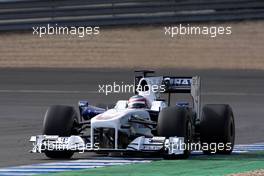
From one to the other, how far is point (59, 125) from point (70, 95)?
539 inches

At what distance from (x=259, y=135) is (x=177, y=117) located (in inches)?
207

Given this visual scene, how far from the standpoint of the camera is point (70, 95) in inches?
1142

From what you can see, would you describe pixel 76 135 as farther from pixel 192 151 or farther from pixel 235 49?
pixel 235 49

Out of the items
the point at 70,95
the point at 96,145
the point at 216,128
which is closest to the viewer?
the point at 96,145

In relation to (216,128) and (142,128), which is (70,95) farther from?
(142,128)

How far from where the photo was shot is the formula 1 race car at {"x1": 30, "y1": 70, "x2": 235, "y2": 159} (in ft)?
48.8

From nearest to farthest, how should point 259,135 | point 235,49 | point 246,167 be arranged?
1. point 246,167
2. point 259,135
3. point 235,49

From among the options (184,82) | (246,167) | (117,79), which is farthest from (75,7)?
(246,167)

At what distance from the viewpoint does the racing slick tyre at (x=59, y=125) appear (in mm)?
15305

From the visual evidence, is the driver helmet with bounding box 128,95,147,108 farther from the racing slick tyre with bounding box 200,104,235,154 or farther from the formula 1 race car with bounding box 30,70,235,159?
the racing slick tyre with bounding box 200,104,235,154

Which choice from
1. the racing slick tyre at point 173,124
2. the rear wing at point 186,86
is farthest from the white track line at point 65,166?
the rear wing at point 186,86

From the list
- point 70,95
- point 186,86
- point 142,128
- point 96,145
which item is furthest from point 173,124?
point 70,95

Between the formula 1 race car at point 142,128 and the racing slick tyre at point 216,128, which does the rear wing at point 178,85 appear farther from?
the racing slick tyre at point 216,128

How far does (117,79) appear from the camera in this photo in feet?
107
